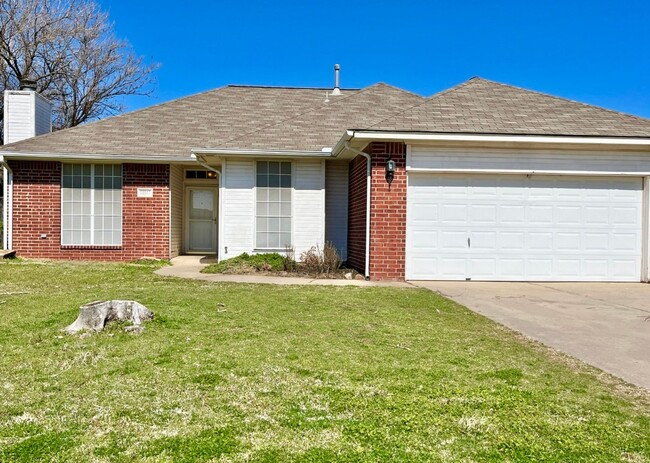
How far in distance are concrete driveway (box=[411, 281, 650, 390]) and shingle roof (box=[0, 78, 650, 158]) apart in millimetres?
3030

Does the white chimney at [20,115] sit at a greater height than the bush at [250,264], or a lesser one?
greater

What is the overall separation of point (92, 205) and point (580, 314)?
1183 cm

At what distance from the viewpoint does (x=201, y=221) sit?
15492mm

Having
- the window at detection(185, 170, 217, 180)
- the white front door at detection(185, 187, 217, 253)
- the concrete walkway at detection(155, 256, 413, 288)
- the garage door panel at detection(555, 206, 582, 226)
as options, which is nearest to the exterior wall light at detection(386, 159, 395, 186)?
the concrete walkway at detection(155, 256, 413, 288)

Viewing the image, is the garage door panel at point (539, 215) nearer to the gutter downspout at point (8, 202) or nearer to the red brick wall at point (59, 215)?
the red brick wall at point (59, 215)

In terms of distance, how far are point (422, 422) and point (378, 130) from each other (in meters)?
7.47

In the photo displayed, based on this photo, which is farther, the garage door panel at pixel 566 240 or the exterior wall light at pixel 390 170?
the garage door panel at pixel 566 240

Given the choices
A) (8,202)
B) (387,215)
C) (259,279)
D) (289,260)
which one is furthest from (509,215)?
(8,202)

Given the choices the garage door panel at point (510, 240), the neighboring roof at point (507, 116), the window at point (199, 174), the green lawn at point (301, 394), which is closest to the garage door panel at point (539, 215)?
the garage door panel at point (510, 240)

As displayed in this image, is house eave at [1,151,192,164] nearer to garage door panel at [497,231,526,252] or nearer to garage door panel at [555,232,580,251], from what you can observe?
garage door panel at [497,231,526,252]

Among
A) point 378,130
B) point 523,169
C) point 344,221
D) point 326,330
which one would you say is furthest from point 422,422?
point 344,221

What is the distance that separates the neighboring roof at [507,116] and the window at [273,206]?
3344mm

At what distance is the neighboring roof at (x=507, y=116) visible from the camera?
9.98m

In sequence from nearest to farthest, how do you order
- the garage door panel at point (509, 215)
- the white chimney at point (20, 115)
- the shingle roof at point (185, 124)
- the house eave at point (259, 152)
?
1. the garage door panel at point (509, 215)
2. the house eave at point (259, 152)
3. the shingle roof at point (185, 124)
4. the white chimney at point (20, 115)
